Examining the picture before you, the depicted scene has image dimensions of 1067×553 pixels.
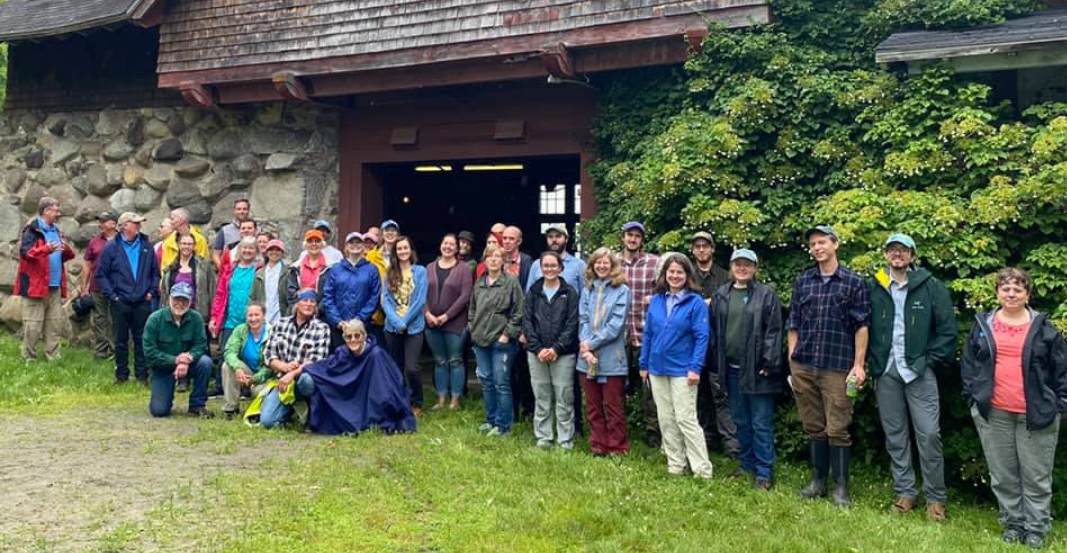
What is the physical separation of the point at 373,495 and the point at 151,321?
3.34 metres

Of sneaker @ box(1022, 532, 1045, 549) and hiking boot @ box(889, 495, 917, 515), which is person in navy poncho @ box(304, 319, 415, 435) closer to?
hiking boot @ box(889, 495, 917, 515)

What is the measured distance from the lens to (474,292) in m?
7.13

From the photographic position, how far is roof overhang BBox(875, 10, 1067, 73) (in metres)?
6.39

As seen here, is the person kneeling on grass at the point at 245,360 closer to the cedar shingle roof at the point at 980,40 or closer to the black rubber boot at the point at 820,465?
the black rubber boot at the point at 820,465

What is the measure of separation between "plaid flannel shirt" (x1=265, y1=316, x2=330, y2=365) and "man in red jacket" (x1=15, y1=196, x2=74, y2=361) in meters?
4.15

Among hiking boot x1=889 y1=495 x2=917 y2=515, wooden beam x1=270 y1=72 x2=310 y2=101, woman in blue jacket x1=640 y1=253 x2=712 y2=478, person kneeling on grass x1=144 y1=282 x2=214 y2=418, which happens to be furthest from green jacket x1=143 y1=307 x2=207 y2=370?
hiking boot x1=889 y1=495 x2=917 y2=515

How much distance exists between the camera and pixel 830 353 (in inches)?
210

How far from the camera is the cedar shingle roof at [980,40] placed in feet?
20.9

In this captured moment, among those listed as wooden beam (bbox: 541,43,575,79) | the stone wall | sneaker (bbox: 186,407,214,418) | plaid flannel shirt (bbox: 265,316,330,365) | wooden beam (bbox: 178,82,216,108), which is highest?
wooden beam (bbox: 178,82,216,108)

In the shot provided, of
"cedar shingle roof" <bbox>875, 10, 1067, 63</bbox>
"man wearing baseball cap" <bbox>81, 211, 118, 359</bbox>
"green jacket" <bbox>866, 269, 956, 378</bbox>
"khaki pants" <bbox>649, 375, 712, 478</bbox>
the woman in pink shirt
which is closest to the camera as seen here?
the woman in pink shirt

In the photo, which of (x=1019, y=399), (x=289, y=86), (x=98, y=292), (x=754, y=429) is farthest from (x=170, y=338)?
(x=1019, y=399)

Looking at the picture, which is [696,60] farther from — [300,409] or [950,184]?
[300,409]

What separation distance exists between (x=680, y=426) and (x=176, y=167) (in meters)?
8.16

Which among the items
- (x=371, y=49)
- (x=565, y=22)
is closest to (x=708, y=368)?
(x=565, y=22)
